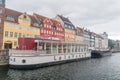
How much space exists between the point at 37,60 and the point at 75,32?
63.0 metres

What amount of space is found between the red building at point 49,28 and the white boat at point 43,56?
9566 millimetres

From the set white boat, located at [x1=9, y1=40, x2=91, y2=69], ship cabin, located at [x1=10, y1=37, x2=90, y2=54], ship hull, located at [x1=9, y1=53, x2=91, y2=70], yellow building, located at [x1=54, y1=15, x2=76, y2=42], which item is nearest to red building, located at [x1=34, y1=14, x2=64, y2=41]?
yellow building, located at [x1=54, y1=15, x2=76, y2=42]

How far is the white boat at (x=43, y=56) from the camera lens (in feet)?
123

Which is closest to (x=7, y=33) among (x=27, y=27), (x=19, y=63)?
(x=27, y=27)

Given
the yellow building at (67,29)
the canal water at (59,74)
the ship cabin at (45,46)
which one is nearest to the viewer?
the canal water at (59,74)

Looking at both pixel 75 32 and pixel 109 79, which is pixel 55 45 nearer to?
pixel 109 79

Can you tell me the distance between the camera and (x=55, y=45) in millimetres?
52875

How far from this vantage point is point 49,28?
240 ft

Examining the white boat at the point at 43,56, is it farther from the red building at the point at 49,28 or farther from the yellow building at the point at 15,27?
the yellow building at the point at 15,27

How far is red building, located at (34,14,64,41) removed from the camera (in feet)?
226

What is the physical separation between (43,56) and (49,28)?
3267cm

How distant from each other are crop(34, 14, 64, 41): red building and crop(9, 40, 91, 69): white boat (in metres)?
9.57

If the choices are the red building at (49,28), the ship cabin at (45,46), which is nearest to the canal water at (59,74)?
the ship cabin at (45,46)

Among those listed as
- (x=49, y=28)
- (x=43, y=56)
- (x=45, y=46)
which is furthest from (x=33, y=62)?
(x=49, y=28)
